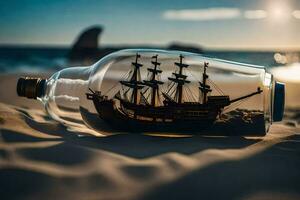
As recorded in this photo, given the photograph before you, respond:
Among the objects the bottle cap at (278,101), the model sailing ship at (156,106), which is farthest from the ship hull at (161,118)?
the bottle cap at (278,101)

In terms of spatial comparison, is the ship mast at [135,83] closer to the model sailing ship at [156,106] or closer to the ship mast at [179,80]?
the model sailing ship at [156,106]

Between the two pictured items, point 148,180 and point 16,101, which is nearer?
point 148,180

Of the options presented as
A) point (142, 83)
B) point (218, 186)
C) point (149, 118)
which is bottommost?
point (218, 186)

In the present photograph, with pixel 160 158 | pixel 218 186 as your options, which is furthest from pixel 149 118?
pixel 218 186

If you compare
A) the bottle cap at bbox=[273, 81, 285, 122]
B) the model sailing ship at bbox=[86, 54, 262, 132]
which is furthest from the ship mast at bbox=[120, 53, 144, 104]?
the bottle cap at bbox=[273, 81, 285, 122]

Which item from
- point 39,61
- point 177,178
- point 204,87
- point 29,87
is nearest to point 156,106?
point 204,87

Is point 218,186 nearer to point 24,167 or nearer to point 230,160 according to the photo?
point 230,160

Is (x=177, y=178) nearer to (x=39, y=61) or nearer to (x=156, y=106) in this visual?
(x=156, y=106)
